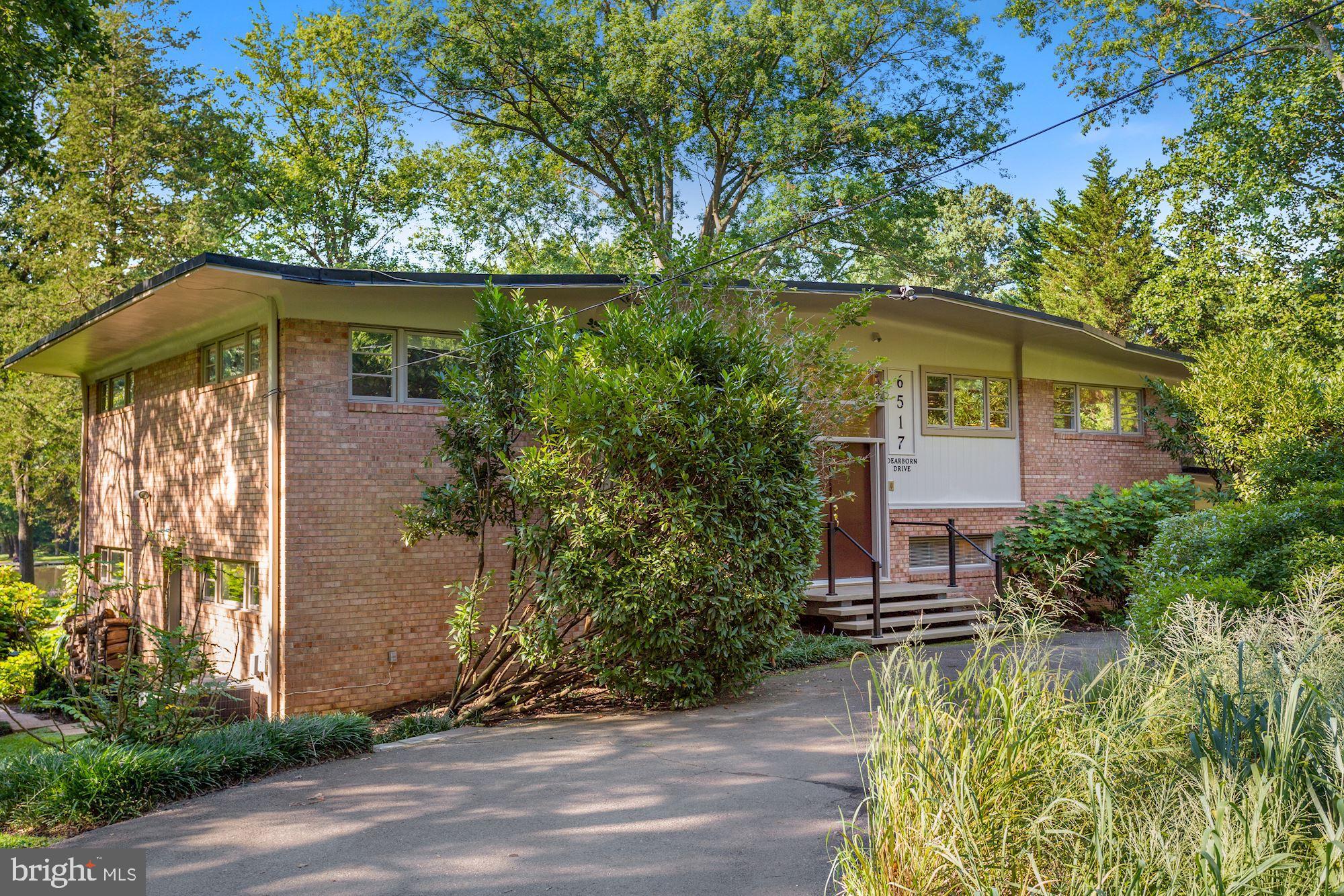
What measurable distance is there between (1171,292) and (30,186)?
27.0 meters

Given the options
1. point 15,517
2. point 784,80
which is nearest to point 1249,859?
point 784,80

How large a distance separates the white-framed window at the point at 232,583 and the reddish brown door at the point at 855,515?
7.61m

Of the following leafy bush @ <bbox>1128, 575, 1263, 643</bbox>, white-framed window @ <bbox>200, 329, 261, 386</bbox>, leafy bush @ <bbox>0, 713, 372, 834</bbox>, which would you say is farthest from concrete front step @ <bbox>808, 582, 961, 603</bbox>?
white-framed window @ <bbox>200, 329, 261, 386</bbox>

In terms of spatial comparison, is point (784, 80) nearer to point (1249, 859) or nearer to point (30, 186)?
point (30, 186)

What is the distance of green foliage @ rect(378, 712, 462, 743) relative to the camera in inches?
350

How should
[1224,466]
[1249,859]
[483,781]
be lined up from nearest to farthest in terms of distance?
1. [1249,859]
2. [483,781]
3. [1224,466]

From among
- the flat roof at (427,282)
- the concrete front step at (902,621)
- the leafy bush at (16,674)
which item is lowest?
the leafy bush at (16,674)

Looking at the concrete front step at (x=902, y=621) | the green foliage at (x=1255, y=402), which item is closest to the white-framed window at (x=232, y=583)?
the concrete front step at (x=902, y=621)

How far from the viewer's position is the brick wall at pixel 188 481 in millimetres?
11875

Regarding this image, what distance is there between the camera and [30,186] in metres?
24.7

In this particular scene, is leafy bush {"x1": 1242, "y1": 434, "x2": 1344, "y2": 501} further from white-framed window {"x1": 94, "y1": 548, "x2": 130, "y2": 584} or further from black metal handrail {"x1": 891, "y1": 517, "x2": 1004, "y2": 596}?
white-framed window {"x1": 94, "y1": 548, "x2": 130, "y2": 584}

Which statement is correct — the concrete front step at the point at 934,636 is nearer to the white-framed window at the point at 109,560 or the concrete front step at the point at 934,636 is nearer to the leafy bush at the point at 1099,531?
the leafy bush at the point at 1099,531

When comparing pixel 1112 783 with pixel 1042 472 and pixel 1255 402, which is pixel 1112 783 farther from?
pixel 1255 402

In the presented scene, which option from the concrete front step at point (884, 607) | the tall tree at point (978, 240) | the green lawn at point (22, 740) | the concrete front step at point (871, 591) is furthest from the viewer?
the tall tree at point (978, 240)
